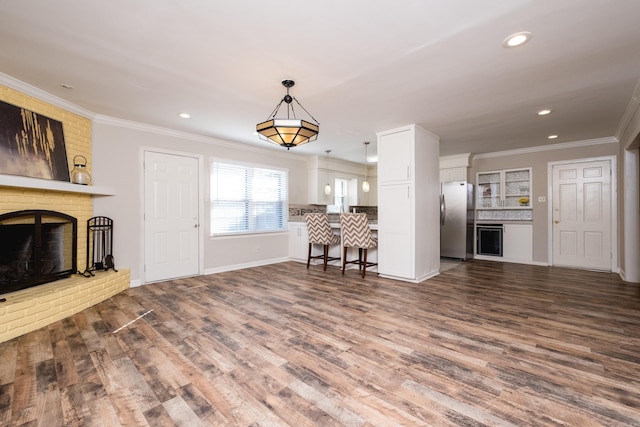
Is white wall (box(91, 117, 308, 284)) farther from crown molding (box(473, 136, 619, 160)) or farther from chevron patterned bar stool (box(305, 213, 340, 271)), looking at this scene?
crown molding (box(473, 136, 619, 160))

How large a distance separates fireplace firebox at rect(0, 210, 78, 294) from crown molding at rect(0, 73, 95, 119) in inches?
50.6

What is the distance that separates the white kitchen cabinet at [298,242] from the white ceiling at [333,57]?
8.95 feet

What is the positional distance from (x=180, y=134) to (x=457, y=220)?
225 inches

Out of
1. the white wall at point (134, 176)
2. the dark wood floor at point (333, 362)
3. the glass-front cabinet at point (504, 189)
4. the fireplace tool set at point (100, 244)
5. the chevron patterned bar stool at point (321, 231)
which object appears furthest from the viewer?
the glass-front cabinet at point (504, 189)

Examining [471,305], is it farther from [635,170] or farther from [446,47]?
[635,170]

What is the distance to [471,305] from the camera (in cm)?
322

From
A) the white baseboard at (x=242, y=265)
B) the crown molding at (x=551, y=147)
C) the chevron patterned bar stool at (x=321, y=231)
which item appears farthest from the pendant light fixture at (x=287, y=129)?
the crown molding at (x=551, y=147)

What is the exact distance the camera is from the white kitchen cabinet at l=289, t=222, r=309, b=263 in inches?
A: 235

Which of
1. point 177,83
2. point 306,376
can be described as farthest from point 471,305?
point 177,83

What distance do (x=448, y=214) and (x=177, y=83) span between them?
564cm

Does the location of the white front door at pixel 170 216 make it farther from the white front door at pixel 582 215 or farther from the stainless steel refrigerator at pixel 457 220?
the white front door at pixel 582 215

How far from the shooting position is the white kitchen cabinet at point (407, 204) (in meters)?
4.23

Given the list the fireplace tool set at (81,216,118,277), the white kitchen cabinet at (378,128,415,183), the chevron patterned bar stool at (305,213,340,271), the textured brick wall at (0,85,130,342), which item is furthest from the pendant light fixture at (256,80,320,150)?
the fireplace tool set at (81,216,118,277)

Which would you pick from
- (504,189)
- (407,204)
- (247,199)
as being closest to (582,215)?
(504,189)
